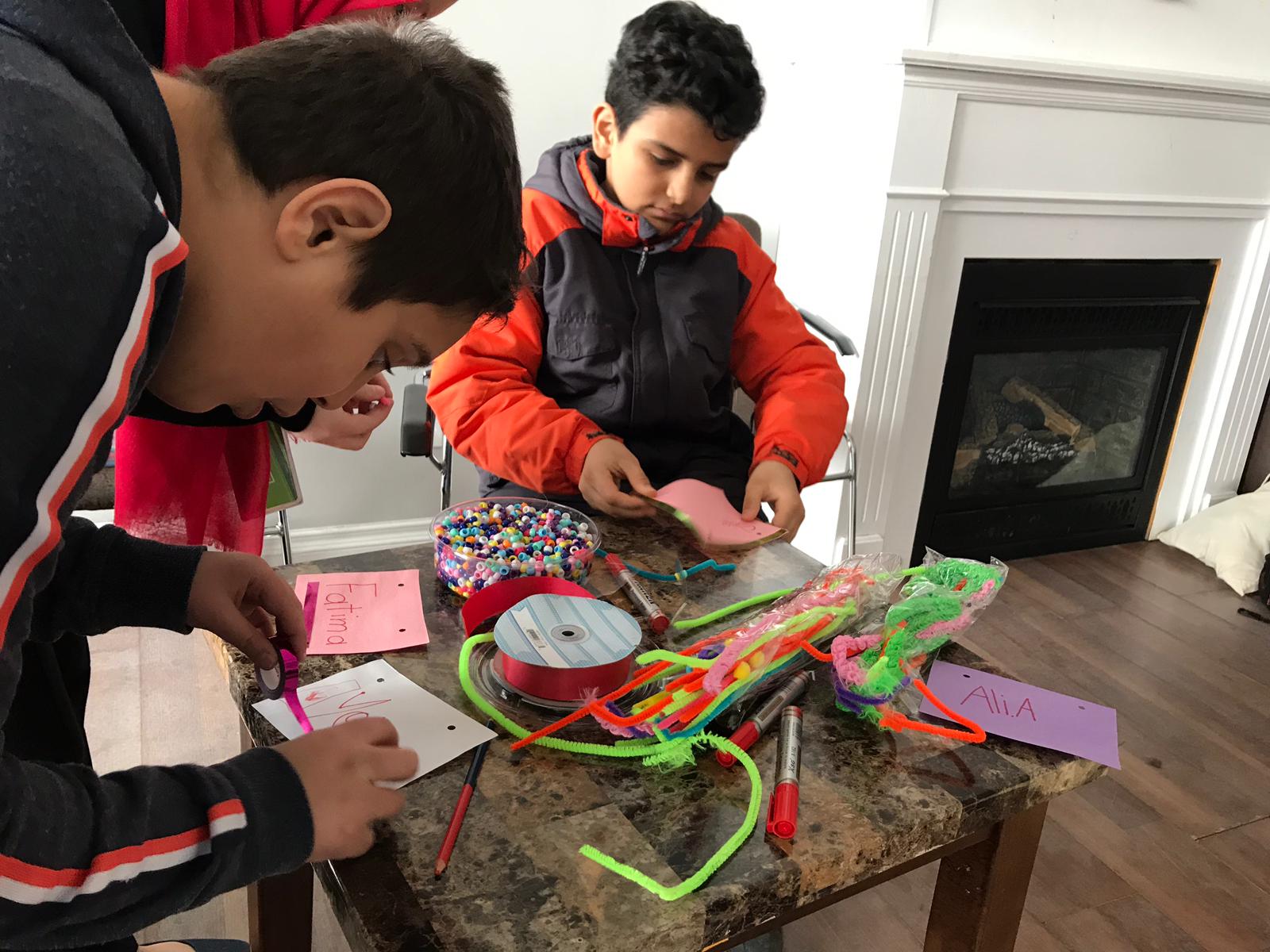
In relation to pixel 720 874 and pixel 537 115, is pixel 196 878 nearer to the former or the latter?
pixel 720 874

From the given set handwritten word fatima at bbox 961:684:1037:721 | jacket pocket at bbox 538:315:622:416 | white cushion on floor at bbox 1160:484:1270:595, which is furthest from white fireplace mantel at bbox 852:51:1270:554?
handwritten word fatima at bbox 961:684:1037:721

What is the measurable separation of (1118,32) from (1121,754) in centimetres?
170

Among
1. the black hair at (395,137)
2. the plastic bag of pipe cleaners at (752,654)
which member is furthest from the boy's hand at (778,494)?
the black hair at (395,137)

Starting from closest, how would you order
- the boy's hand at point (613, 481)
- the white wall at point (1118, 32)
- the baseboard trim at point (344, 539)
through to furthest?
the boy's hand at point (613, 481) < the white wall at point (1118, 32) < the baseboard trim at point (344, 539)

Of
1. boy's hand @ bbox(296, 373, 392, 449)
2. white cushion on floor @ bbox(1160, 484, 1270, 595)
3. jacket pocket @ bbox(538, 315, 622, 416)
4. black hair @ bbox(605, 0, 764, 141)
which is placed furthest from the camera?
white cushion on floor @ bbox(1160, 484, 1270, 595)

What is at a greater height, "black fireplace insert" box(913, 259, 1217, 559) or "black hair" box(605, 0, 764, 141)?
"black hair" box(605, 0, 764, 141)

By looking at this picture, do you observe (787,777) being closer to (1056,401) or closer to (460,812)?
(460,812)

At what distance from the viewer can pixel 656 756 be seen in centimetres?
80

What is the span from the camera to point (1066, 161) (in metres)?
2.48

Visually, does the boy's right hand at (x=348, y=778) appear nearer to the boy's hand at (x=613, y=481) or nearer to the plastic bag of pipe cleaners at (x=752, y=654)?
the plastic bag of pipe cleaners at (x=752, y=654)

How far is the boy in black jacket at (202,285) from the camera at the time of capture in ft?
1.56

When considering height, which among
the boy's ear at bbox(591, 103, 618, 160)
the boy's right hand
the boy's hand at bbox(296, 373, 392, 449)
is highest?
the boy's ear at bbox(591, 103, 618, 160)

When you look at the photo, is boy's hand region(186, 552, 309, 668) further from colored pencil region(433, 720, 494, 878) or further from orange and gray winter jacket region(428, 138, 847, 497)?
orange and gray winter jacket region(428, 138, 847, 497)

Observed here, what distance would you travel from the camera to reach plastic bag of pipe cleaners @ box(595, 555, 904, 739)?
2.74 ft
